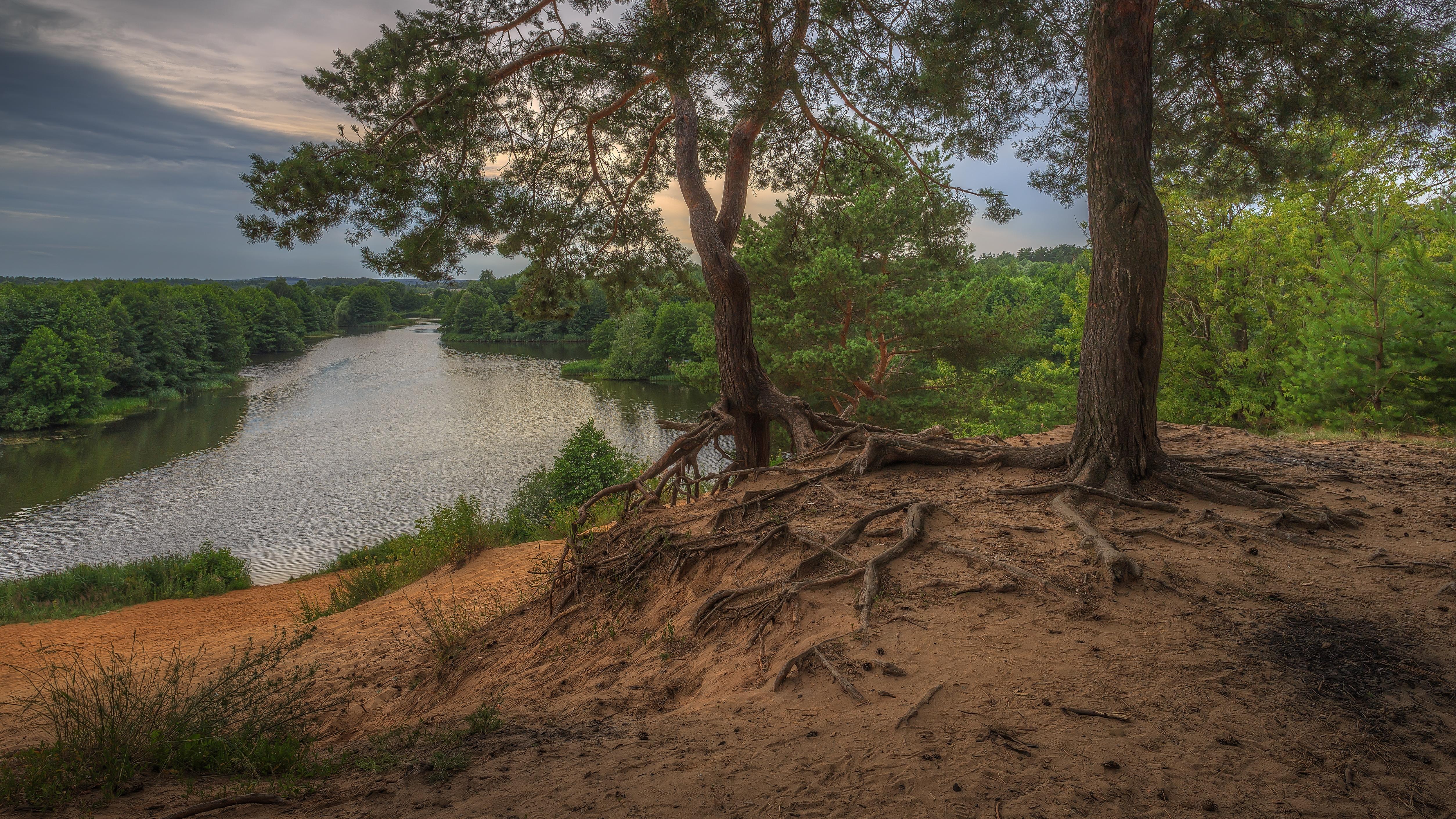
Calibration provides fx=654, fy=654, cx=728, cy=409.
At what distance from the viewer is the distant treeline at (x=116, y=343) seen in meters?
40.4

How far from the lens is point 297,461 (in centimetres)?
3269

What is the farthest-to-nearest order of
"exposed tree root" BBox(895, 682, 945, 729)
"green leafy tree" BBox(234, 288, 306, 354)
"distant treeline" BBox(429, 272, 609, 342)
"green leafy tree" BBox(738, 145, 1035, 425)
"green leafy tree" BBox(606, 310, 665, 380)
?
1. "distant treeline" BBox(429, 272, 609, 342)
2. "green leafy tree" BBox(234, 288, 306, 354)
3. "green leafy tree" BBox(606, 310, 665, 380)
4. "green leafy tree" BBox(738, 145, 1035, 425)
5. "exposed tree root" BBox(895, 682, 945, 729)

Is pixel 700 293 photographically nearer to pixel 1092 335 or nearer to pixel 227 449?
pixel 1092 335

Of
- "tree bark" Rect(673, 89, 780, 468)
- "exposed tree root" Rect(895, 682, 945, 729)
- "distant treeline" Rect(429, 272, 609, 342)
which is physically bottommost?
"exposed tree root" Rect(895, 682, 945, 729)

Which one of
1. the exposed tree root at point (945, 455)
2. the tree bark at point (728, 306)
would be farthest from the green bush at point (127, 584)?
the exposed tree root at point (945, 455)

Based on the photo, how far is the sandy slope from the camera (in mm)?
2068

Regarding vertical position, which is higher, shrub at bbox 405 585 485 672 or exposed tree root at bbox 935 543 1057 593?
exposed tree root at bbox 935 543 1057 593

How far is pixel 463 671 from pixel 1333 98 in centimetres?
1001

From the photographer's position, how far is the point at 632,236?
9719 mm

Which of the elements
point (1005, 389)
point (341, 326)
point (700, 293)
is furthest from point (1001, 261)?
point (341, 326)

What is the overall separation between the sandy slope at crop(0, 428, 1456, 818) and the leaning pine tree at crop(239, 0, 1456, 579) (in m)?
0.65

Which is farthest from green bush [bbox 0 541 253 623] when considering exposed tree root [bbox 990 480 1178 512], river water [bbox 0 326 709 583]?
exposed tree root [bbox 990 480 1178 512]

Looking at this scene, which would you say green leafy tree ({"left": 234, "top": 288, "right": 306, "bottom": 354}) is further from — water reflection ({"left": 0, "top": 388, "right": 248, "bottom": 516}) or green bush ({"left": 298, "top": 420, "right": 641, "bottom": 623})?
green bush ({"left": 298, "top": 420, "right": 641, "bottom": 623})

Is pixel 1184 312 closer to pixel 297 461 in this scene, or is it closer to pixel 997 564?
pixel 997 564
